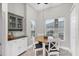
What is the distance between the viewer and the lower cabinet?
1782 millimetres

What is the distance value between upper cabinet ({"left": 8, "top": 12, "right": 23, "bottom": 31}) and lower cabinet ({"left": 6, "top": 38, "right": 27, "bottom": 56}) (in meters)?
0.22

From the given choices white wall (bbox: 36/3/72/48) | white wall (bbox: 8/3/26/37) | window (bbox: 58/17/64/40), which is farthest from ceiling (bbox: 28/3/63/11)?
window (bbox: 58/17/64/40)

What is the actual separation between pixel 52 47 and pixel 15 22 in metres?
0.82

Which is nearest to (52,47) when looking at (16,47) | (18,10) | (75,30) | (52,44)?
(52,44)

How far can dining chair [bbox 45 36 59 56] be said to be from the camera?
1.81 metres

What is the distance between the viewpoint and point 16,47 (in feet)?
5.95

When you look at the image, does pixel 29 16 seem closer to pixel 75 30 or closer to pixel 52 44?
pixel 52 44

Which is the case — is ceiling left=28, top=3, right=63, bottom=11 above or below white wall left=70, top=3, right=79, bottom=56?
above

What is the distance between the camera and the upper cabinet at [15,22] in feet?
5.83

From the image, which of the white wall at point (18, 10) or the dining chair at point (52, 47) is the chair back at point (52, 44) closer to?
the dining chair at point (52, 47)

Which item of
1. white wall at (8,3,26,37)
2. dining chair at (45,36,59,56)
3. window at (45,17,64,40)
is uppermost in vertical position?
white wall at (8,3,26,37)

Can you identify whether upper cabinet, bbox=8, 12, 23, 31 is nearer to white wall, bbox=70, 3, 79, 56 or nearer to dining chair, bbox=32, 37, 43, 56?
dining chair, bbox=32, 37, 43, 56

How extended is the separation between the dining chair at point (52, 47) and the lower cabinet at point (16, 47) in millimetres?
417

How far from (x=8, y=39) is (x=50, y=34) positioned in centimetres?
74
